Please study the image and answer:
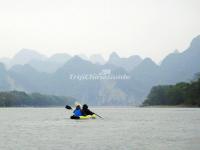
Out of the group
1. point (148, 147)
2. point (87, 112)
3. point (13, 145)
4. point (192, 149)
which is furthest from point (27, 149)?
point (87, 112)

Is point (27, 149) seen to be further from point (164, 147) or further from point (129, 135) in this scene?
point (129, 135)

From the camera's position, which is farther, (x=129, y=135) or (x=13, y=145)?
(x=129, y=135)

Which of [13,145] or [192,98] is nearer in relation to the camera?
[13,145]

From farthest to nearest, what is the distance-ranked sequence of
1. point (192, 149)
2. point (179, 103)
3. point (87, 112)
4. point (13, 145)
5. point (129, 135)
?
point (179, 103)
point (87, 112)
point (129, 135)
point (13, 145)
point (192, 149)

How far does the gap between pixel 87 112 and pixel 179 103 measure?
365ft

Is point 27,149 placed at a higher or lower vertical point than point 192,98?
lower

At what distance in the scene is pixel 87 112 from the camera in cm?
8431

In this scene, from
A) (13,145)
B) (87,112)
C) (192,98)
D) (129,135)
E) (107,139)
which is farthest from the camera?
(192,98)

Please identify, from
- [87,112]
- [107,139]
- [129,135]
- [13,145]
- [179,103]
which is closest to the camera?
[13,145]

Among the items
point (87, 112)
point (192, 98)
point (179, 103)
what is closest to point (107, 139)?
point (87, 112)

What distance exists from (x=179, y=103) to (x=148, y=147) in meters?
153

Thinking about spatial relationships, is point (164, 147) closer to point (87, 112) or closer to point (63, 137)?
point (63, 137)

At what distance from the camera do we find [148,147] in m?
40.8

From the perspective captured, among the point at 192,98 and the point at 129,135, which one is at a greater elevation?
the point at 192,98
